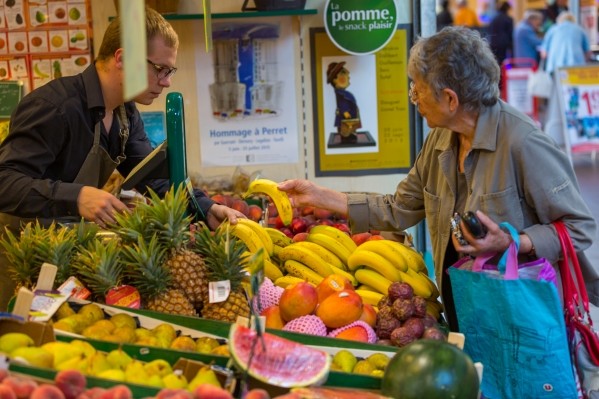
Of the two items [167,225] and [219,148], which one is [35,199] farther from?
[219,148]

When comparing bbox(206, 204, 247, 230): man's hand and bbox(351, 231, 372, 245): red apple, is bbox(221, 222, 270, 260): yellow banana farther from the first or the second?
bbox(351, 231, 372, 245): red apple

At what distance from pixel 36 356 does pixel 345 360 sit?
0.90 m

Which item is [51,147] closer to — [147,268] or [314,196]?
[147,268]

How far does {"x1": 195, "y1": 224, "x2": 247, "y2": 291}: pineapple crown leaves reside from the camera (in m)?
3.06

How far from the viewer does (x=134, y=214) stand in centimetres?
317

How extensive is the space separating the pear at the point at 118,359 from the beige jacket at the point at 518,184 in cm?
147

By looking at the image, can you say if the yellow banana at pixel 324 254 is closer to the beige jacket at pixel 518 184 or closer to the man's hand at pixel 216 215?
the man's hand at pixel 216 215

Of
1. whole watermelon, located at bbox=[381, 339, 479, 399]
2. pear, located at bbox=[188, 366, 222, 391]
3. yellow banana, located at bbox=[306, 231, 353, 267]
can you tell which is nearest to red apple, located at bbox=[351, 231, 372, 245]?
yellow banana, located at bbox=[306, 231, 353, 267]

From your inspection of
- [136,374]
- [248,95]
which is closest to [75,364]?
[136,374]

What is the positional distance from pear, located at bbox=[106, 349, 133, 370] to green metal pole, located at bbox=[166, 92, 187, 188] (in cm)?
121

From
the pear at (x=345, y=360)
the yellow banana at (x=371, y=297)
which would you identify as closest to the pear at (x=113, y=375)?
the pear at (x=345, y=360)

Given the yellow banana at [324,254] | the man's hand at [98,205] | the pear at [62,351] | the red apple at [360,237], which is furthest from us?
the red apple at [360,237]

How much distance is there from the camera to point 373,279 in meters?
3.61

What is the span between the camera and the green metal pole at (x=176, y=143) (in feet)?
11.6
